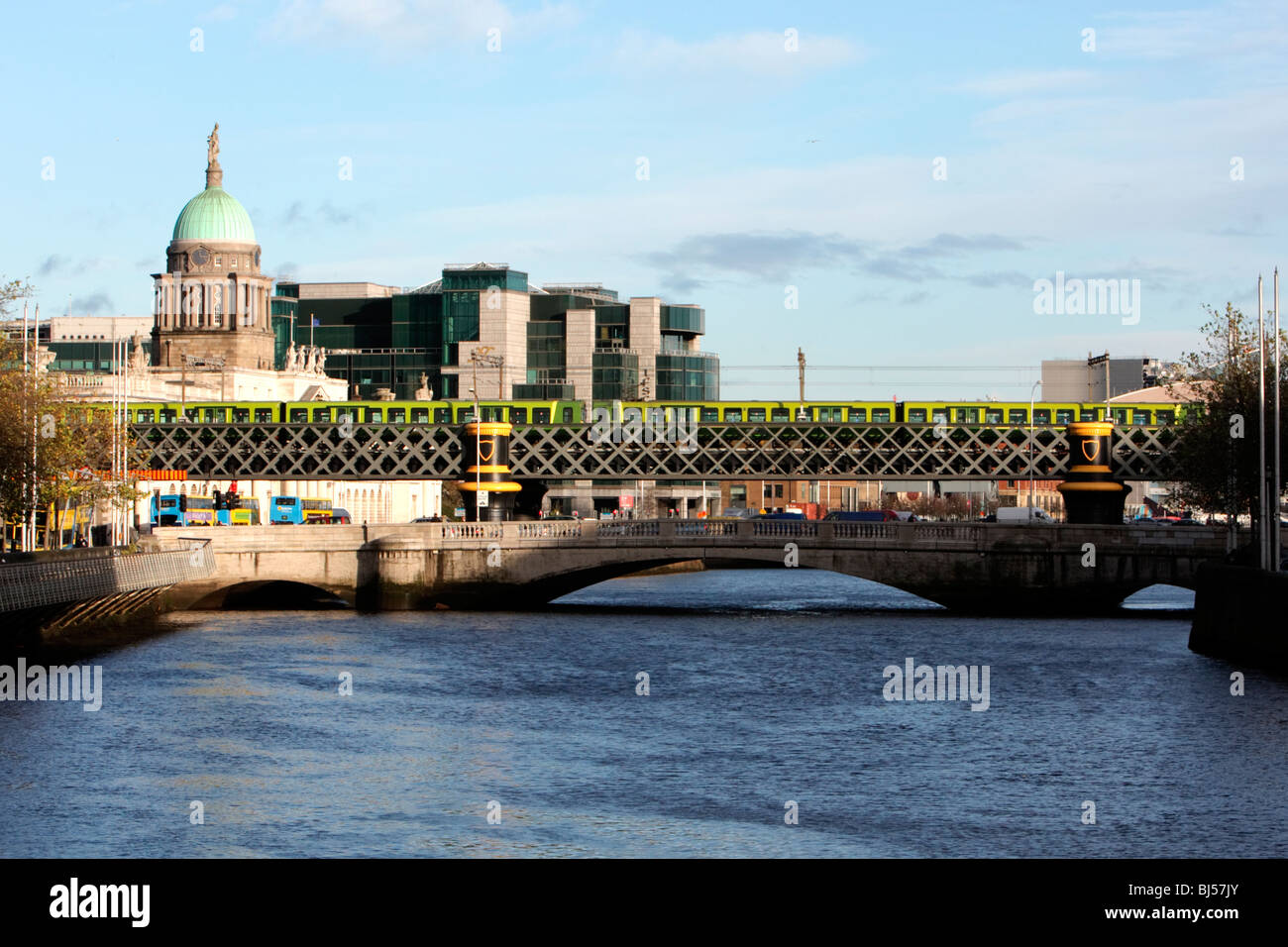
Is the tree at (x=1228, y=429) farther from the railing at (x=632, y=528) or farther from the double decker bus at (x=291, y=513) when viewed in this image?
the double decker bus at (x=291, y=513)

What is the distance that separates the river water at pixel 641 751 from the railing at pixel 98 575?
2807mm

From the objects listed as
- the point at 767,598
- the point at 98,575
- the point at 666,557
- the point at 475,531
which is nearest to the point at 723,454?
the point at 767,598

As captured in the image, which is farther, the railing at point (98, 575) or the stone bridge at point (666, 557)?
the stone bridge at point (666, 557)

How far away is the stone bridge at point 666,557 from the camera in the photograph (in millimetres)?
87000

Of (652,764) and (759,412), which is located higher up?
(759,412)

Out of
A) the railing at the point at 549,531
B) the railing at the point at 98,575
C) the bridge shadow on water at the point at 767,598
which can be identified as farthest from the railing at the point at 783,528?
the railing at the point at 98,575

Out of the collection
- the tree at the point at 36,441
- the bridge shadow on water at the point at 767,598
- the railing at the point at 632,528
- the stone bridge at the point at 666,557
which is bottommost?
the bridge shadow on water at the point at 767,598

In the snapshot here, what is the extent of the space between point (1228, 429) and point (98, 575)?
2039 inches

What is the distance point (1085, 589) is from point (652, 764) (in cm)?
4869
